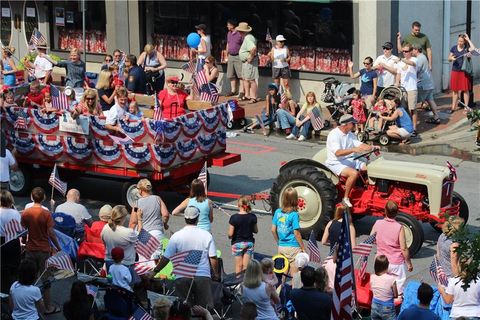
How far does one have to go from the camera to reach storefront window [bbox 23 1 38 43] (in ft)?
102

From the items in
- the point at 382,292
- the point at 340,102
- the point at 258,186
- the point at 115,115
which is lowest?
the point at 382,292

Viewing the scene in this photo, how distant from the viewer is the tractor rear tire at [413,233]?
14688 millimetres

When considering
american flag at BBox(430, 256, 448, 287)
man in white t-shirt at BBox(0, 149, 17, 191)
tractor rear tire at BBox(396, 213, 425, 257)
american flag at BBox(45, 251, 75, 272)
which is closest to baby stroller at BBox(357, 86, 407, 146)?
tractor rear tire at BBox(396, 213, 425, 257)

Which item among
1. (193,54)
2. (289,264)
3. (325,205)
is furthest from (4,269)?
(193,54)

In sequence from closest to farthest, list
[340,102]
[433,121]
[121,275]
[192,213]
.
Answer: [121,275], [192,213], [340,102], [433,121]

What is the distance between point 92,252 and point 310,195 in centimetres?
363

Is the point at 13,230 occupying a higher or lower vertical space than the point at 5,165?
lower

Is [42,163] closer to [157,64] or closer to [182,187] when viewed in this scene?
[182,187]

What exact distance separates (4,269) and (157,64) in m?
11.9

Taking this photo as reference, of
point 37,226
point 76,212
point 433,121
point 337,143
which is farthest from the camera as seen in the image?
point 433,121

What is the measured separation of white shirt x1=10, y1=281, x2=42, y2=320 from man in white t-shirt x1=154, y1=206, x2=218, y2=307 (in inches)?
61.3

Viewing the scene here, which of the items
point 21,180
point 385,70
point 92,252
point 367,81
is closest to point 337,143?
point 92,252

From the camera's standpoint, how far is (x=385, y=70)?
22.8 metres

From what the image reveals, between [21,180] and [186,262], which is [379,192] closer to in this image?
[186,262]
